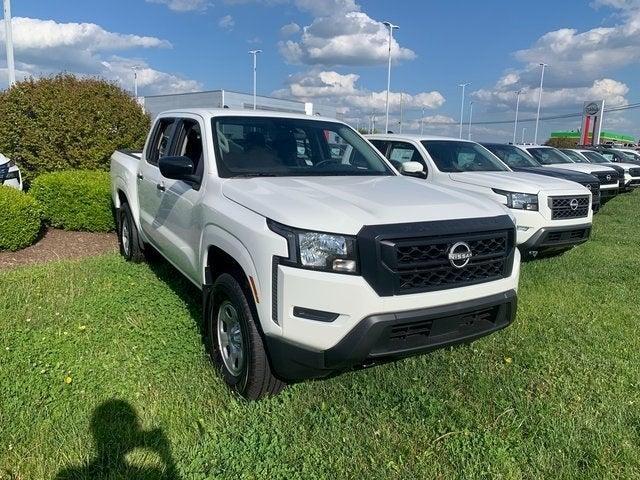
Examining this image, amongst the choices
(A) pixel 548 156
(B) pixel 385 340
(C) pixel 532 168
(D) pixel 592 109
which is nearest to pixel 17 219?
(B) pixel 385 340

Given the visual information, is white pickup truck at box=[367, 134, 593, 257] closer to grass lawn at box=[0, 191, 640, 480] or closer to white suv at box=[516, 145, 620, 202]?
grass lawn at box=[0, 191, 640, 480]

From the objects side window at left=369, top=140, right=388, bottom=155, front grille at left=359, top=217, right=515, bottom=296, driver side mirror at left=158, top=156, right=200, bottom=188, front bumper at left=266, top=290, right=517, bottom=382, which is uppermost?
side window at left=369, top=140, right=388, bottom=155

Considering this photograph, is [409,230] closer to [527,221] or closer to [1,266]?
[527,221]

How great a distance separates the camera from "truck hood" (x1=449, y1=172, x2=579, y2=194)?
7.02 meters

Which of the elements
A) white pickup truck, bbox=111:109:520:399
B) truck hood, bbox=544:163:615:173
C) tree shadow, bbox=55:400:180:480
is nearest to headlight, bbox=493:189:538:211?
white pickup truck, bbox=111:109:520:399

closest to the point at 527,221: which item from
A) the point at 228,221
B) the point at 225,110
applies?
the point at 225,110

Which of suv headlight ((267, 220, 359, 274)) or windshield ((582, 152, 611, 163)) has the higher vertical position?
windshield ((582, 152, 611, 163))

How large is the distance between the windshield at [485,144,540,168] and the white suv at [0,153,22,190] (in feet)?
28.3

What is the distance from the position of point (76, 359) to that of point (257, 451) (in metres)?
1.80

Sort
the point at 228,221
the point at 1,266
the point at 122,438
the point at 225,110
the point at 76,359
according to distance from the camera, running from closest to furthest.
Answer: the point at 122,438
the point at 228,221
the point at 76,359
the point at 225,110
the point at 1,266

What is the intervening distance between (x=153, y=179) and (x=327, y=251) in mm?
2978

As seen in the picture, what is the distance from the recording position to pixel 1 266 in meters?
6.74

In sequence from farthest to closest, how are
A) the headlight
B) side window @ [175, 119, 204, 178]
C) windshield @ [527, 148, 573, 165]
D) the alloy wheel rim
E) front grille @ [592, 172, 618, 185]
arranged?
front grille @ [592, 172, 618, 185] < windshield @ [527, 148, 573, 165] < the headlight < side window @ [175, 119, 204, 178] < the alloy wheel rim

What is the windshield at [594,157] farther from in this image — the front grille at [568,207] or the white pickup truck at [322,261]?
the white pickup truck at [322,261]
